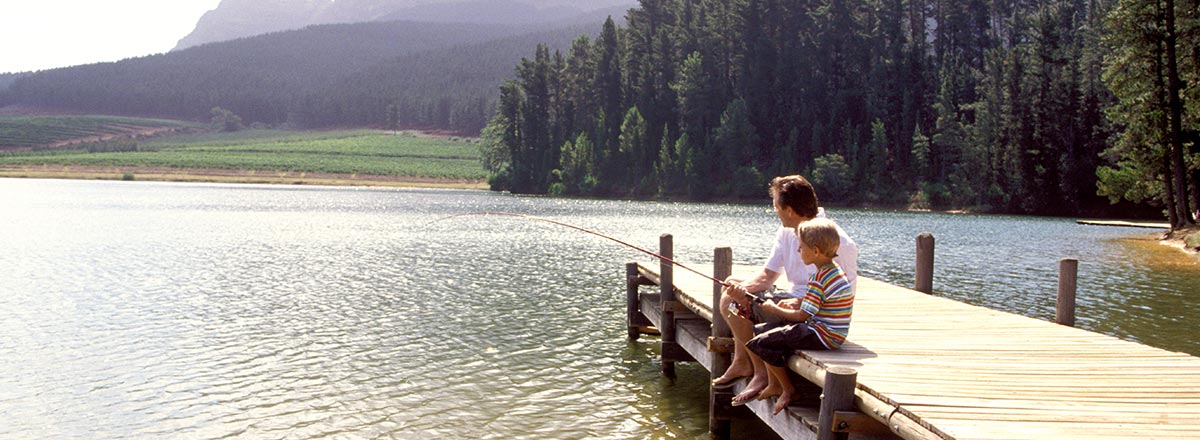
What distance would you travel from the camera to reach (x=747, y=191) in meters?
91.4

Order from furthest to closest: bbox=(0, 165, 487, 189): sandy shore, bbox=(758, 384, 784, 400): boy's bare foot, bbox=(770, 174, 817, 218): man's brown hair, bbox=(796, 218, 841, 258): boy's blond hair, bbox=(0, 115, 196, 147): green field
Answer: bbox=(0, 115, 196, 147): green field < bbox=(0, 165, 487, 189): sandy shore < bbox=(770, 174, 817, 218): man's brown hair < bbox=(758, 384, 784, 400): boy's bare foot < bbox=(796, 218, 841, 258): boy's blond hair

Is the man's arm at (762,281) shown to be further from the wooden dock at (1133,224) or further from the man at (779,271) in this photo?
the wooden dock at (1133,224)

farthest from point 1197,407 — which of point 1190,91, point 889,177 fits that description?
point 889,177

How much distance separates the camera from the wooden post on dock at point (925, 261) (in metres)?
12.9

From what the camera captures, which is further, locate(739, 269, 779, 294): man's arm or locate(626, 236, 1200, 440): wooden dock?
locate(739, 269, 779, 294): man's arm

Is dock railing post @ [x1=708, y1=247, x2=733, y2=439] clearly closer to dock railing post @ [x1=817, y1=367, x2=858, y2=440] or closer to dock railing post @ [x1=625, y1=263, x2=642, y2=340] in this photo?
dock railing post @ [x1=817, y1=367, x2=858, y2=440]

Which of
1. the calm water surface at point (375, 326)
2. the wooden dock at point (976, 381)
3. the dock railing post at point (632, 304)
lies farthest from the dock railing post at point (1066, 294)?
the dock railing post at point (632, 304)

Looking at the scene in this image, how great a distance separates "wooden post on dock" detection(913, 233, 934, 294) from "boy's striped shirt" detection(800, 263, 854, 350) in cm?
585

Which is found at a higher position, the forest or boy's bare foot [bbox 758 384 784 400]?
the forest

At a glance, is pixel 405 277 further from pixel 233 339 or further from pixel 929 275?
pixel 929 275

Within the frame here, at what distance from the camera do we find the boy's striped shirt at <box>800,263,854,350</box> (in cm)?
743

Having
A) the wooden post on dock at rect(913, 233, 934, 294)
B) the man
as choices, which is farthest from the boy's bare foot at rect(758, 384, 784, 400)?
the wooden post on dock at rect(913, 233, 934, 294)

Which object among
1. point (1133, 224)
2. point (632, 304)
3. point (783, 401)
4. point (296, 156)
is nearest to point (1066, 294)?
point (783, 401)

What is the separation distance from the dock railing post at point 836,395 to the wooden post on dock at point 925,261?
6.94 metres
